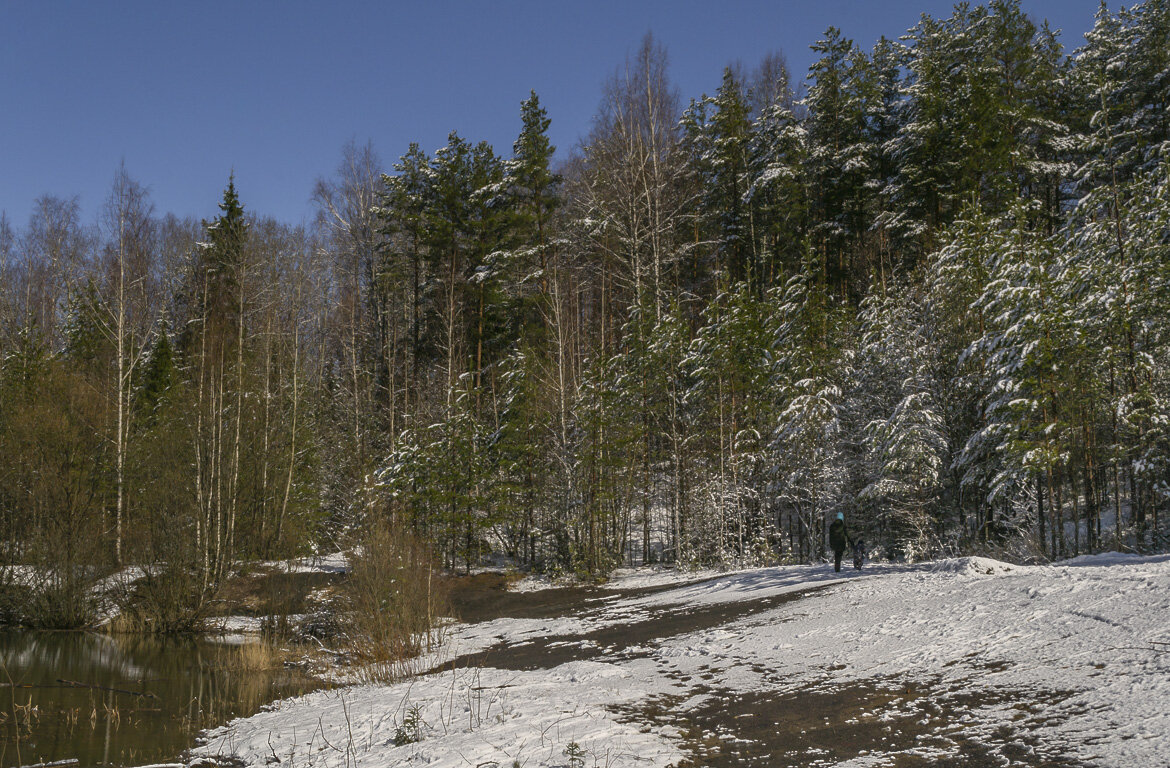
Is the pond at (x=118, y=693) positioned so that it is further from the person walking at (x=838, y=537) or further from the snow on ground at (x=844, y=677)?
the person walking at (x=838, y=537)

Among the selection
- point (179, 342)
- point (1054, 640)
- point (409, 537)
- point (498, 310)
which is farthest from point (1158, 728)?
point (179, 342)

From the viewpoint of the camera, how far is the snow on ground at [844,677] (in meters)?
6.85

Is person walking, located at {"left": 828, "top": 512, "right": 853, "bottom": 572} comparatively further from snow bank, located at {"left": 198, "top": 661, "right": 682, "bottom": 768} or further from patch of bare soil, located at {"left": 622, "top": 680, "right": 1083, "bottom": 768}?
patch of bare soil, located at {"left": 622, "top": 680, "right": 1083, "bottom": 768}

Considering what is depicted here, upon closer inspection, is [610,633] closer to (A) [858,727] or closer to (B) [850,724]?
(B) [850,724]

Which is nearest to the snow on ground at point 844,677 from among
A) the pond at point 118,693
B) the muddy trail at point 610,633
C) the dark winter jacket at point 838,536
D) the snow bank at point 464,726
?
the snow bank at point 464,726

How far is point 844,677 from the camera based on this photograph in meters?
9.16

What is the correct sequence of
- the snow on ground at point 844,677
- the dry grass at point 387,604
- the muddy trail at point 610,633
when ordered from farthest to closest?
the dry grass at point 387,604 < the muddy trail at point 610,633 < the snow on ground at point 844,677

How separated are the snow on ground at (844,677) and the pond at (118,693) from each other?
122 centimetres

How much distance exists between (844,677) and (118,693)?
1359 centimetres

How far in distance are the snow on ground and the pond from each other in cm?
122

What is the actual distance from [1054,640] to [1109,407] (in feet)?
38.3

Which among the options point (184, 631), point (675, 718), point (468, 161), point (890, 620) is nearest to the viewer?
point (675, 718)

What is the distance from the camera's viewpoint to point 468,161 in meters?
37.1

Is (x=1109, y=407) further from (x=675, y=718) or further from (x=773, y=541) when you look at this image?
(x=675, y=718)
